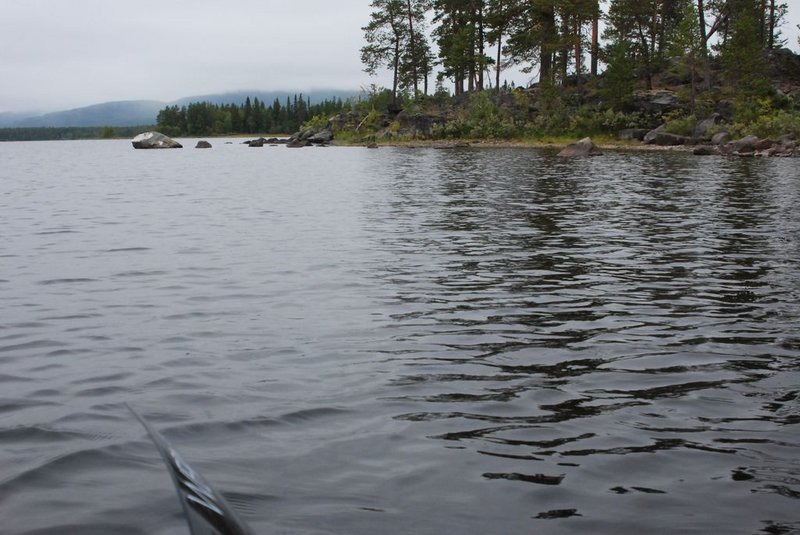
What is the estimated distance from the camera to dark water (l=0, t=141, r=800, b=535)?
134 inches

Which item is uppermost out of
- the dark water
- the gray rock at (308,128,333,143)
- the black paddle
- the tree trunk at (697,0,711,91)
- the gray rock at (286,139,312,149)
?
the tree trunk at (697,0,711,91)

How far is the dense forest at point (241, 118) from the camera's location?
13888cm

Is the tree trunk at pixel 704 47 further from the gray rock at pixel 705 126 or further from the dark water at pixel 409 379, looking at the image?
the dark water at pixel 409 379

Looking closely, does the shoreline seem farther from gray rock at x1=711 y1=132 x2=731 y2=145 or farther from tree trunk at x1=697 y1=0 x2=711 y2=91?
tree trunk at x1=697 y1=0 x2=711 y2=91

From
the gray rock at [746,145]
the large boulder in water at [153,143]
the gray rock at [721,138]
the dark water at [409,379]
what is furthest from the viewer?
the large boulder in water at [153,143]

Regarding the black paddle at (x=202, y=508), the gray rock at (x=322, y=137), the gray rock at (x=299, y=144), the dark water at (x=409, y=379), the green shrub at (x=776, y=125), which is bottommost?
the dark water at (x=409, y=379)

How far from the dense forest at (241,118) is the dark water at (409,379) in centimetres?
12405

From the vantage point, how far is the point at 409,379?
5.23 meters

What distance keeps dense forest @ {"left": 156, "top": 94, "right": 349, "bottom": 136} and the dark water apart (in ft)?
407

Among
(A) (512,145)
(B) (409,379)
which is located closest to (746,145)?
(A) (512,145)

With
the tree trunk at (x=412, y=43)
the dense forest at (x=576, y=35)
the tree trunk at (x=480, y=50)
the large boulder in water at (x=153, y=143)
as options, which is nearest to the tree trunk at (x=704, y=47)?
the dense forest at (x=576, y=35)

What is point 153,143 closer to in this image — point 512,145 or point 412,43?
point 412,43

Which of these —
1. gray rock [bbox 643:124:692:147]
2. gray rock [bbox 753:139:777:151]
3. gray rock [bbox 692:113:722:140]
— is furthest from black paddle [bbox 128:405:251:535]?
gray rock [bbox 692:113:722:140]

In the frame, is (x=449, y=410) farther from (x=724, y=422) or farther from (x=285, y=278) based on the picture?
(x=285, y=278)
